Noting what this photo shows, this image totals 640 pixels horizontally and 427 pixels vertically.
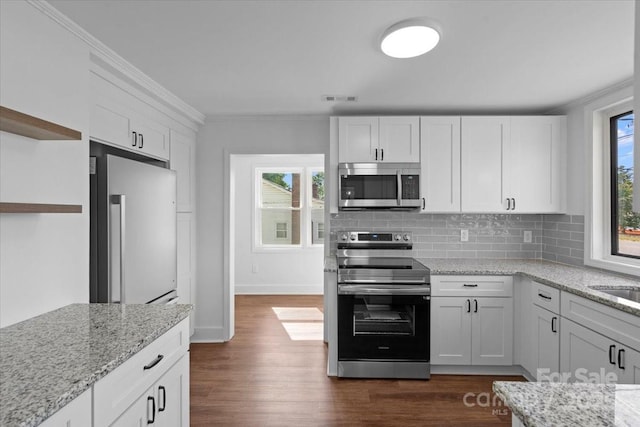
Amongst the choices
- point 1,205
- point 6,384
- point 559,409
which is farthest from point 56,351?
point 559,409

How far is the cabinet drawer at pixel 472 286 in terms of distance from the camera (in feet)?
10.1

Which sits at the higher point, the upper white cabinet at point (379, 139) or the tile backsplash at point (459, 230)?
the upper white cabinet at point (379, 139)

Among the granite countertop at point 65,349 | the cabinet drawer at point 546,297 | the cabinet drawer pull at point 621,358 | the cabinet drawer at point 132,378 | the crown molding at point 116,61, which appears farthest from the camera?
the cabinet drawer at point 546,297

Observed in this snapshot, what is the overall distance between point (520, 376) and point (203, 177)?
3456mm

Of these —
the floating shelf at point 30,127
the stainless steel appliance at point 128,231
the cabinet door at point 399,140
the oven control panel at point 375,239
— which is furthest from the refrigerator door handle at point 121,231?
the cabinet door at point 399,140

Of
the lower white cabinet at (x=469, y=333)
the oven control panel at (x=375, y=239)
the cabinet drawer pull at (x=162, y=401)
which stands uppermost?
the oven control panel at (x=375, y=239)

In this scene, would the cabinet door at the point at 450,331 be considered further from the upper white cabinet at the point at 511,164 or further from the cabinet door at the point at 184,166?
the cabinet door at the point at 184,166

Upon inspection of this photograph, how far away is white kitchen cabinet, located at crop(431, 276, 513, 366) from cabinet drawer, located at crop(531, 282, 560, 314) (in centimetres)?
24

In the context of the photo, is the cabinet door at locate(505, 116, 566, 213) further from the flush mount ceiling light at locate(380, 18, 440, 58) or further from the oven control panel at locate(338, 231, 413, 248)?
the flush mount ceiling light at locate(380, 18, 440, 58)

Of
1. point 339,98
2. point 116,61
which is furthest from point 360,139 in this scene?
point 116,61

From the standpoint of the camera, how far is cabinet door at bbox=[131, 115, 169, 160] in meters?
2.85

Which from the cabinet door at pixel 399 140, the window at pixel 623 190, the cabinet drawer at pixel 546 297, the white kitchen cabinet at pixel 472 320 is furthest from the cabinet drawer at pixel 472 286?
the cabinet door at pixel 399 140

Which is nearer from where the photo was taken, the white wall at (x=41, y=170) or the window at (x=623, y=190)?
the white wall at (x=41, y=170)

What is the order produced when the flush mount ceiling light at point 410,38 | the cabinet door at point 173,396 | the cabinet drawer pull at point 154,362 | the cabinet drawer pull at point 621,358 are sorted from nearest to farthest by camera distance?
the cabinet drawer pull at point 154,362, the cabinet door at point 173,396, the flush mount ceiling light at point 410,38, the cabinet drawer pull at point 621,358
